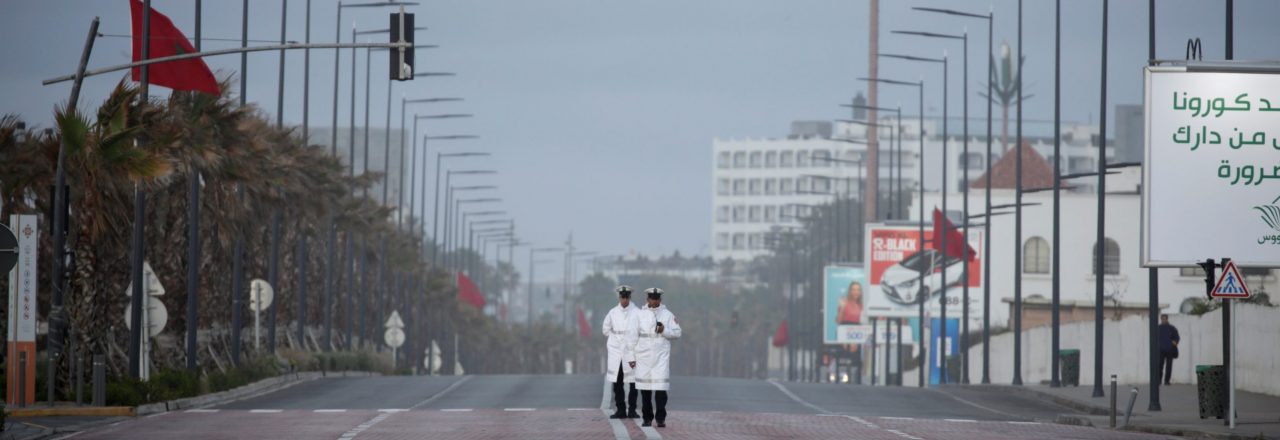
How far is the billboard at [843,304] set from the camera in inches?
3809

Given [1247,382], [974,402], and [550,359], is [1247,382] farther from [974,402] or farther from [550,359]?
[550,359]

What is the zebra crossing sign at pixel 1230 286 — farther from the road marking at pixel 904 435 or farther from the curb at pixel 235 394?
the curb at pixel 235 394

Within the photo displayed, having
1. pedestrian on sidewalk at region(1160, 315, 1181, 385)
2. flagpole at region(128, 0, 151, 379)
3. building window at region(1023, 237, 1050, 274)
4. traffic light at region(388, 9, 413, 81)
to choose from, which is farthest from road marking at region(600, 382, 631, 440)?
building window at region(1023, 237, 1050, 274)

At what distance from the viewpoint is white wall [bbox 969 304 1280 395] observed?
41.2 meters

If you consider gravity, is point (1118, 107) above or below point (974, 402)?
above

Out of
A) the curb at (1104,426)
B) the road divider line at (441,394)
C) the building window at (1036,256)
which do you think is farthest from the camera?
the building window at (1036,256)

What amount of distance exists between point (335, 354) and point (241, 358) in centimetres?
1027

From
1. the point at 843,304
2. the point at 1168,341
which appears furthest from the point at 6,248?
the point at 843,304

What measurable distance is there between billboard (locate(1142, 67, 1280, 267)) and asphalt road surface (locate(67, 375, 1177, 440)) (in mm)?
3485

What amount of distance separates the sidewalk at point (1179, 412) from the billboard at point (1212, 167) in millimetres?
2432

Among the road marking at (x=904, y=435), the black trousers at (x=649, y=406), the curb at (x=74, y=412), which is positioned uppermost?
the black trousers at (x=649, y=406)

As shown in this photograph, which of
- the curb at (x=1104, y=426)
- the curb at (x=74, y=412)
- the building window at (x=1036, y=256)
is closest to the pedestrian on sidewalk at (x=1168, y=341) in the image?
the curb at (x=1104, y=426)

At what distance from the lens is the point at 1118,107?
506 feet

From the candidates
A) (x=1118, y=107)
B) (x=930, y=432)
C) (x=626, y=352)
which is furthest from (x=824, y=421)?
(x=1118, y=107)
